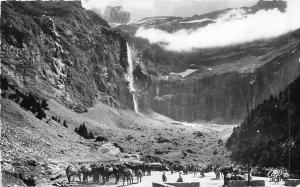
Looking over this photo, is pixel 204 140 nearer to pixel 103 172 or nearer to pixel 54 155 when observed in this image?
pixel 54 155

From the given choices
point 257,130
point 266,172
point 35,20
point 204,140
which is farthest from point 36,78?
point 266,172

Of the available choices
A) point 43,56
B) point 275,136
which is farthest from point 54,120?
point 43,56

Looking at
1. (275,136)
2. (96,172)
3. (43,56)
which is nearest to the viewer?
(96,172)

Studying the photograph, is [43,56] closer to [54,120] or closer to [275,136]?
[54,120]

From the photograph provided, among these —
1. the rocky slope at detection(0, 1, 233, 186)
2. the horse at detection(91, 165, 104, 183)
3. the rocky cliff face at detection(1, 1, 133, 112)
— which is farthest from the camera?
the rocky cliff face at detection(1, 1, 133, 112)

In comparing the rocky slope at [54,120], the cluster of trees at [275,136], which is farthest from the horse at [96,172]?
the cluster of trees at [275,136]

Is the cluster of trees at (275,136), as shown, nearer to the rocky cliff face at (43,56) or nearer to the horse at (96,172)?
the horse at (96,172)

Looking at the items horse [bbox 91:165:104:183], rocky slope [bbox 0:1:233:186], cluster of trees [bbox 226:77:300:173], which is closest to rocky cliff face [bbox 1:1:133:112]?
rocky slope [bbox 0:1:233:186]

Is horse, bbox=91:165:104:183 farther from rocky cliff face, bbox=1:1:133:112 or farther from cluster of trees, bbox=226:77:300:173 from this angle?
rocky cliff face, bbox=1:1:133:112

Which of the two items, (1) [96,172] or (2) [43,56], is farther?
(2) [43,56]

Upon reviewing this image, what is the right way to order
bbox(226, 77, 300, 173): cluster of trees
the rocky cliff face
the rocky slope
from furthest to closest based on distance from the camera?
the rocky cliff face → bbox(226, 77, 300, 173): cluster of trees → the rocky slope

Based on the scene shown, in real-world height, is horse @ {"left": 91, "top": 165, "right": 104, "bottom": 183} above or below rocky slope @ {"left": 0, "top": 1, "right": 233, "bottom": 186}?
below
